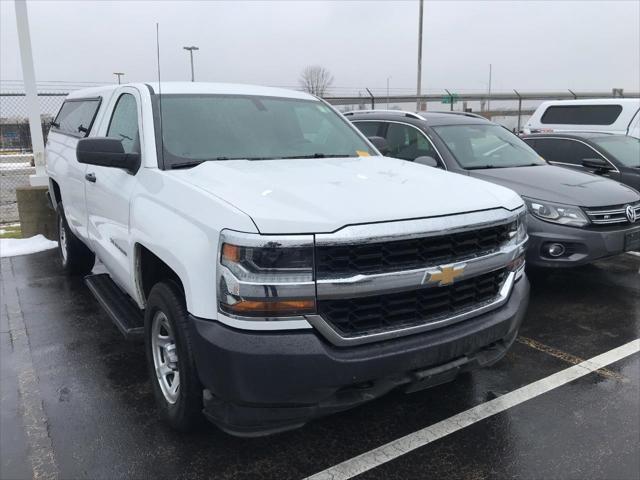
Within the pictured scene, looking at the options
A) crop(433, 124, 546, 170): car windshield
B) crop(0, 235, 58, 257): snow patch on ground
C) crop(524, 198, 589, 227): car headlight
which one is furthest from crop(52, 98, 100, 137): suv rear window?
crop(524, 198, 589, 227): car headlight

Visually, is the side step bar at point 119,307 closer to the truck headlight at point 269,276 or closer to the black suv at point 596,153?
the truck headlight at point 269,276

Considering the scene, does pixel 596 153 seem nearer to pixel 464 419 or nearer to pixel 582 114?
pixel 582 114

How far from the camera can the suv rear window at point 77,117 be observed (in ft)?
16.3

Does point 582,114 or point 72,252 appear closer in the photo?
point 72,252

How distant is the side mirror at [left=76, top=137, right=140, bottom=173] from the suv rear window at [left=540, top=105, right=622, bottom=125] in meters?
10.8

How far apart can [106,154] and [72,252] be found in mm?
2924

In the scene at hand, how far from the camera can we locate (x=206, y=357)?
242cm

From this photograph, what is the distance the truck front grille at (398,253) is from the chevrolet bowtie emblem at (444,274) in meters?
0.04

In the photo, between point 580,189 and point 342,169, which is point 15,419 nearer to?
point 342,169

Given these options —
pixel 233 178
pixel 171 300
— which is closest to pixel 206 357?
pixel 171 300

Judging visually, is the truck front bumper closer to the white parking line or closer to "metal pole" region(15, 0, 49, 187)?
the white parking line

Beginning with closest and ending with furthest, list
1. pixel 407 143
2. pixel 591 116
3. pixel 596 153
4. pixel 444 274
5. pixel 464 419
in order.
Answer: pixel 444 274, pixel 464 419, pixel 407 143, pixel 596 153, pixel 591 116

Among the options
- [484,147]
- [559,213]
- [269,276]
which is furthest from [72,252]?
[559,213]

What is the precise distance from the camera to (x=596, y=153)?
315 inches
